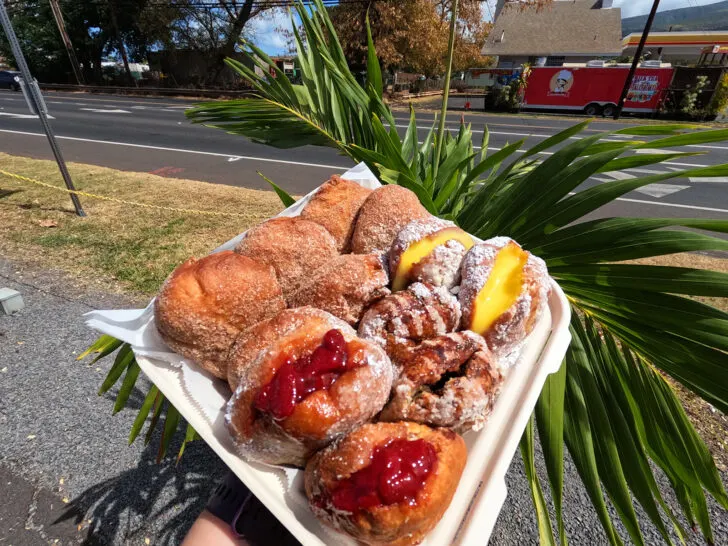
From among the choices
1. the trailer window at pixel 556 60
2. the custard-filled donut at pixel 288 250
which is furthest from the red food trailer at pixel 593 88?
the trailer window at pixel 556 60

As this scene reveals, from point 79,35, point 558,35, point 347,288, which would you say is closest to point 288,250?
point 347,288

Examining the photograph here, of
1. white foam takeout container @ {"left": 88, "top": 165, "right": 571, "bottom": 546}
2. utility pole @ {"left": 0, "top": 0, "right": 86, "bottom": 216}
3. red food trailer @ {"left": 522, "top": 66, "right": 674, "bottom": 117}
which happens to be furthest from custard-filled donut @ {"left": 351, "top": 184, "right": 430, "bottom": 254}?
red food trailer @ {"left": 522, "top": 66, "right": 674, "bottom": 117}

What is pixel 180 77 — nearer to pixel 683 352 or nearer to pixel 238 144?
pixel 238 144

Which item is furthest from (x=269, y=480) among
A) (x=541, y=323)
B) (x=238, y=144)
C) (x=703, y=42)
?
(x=703, y=42)

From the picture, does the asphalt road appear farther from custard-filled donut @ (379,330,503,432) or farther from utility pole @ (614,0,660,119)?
custard-filled donut @ (379,330,503,432)

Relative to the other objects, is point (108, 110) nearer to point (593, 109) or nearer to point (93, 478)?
point (93, 478)
